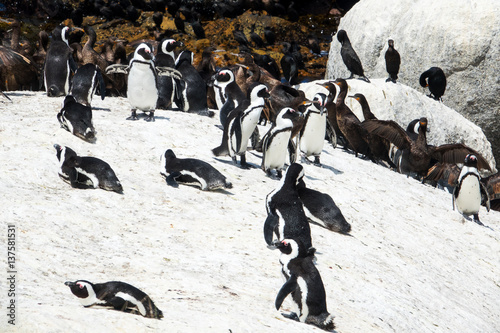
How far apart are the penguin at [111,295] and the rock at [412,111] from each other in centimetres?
890

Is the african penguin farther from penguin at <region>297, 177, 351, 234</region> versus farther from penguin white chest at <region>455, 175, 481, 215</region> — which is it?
penguin white chest at <region>455, 175, 481, 215</region>

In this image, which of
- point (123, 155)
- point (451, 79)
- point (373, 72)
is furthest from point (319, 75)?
point (123, 155)

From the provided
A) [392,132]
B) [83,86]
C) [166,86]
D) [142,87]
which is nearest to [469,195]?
[392,132]

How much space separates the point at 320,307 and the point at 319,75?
16912mm

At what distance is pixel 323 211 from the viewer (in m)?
6.93

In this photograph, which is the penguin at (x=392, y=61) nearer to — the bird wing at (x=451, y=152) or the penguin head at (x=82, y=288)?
the bird wing at (x=451, y=152)

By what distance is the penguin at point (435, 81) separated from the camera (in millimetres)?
13305

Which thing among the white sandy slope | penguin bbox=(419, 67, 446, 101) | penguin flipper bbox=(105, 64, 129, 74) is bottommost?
the white sandy slope

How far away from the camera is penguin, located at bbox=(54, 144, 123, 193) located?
6.87 metres

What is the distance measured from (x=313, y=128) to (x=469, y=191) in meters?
2.41

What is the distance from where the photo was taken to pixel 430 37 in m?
14.0

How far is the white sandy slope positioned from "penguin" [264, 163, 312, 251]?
0.20 metres

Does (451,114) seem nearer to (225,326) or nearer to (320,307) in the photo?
(320,307)

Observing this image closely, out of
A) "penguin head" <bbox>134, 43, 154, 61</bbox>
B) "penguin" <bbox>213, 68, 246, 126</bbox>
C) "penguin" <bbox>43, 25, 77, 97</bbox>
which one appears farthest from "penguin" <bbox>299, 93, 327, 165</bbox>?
"penguin" <bbox>43, 25, 77, 97</bbox>
